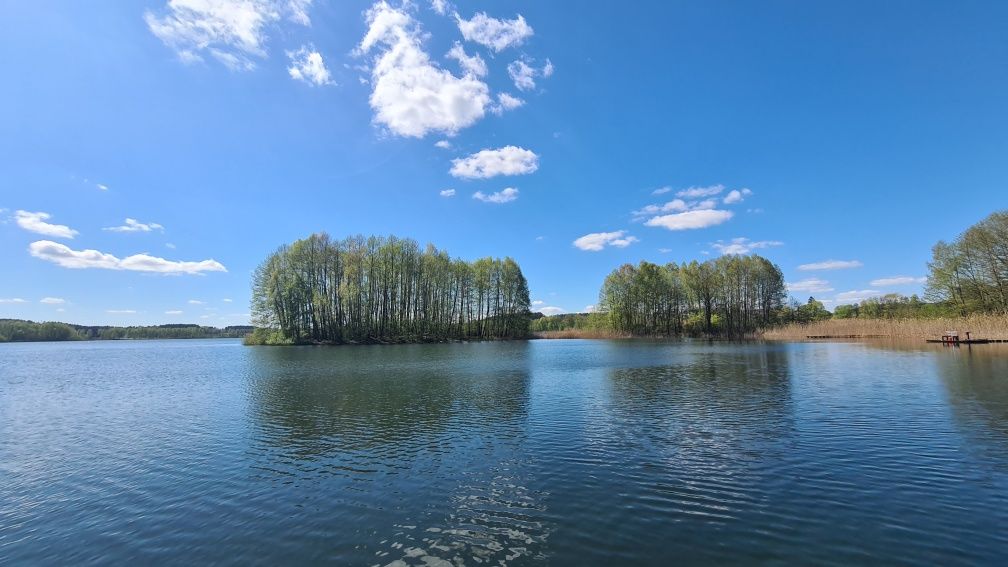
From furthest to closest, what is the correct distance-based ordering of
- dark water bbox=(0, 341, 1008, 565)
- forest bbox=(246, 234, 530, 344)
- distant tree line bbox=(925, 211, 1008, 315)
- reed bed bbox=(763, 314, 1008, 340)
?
forest bbox=(246, 234, 530, 344) < distant tree line bbox=(925, 211, 1008, 315) < reed bed bbox=(763, 314, 1008, 340) < dark water bbox=(0, 341, 1008, 565)

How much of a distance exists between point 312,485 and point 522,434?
7.32 metres

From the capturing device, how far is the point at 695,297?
98.4 m

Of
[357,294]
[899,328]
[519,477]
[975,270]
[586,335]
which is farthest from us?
[586,335]

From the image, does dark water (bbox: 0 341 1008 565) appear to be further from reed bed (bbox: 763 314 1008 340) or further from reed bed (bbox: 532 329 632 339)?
reed bed (bbox: 532 329 632 339)

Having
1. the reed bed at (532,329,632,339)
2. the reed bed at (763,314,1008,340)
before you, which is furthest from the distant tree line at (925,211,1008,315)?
the reed bed at (532,329,632,339)

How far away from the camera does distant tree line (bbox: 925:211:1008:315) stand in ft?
181

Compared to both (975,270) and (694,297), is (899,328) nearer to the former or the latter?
(975,270)

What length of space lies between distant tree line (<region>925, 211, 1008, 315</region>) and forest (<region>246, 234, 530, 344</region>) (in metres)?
79.1

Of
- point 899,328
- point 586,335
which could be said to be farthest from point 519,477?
point 586,335

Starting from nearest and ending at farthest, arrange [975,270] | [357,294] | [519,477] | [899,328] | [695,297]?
[519,477]
[975,270]
[899,328]
[357,294]
[695,297]

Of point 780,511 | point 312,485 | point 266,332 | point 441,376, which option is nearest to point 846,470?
point 780,511

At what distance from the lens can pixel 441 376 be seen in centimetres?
3288

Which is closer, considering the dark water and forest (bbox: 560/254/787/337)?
the dark water

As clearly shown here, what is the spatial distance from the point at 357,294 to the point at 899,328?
283ft
